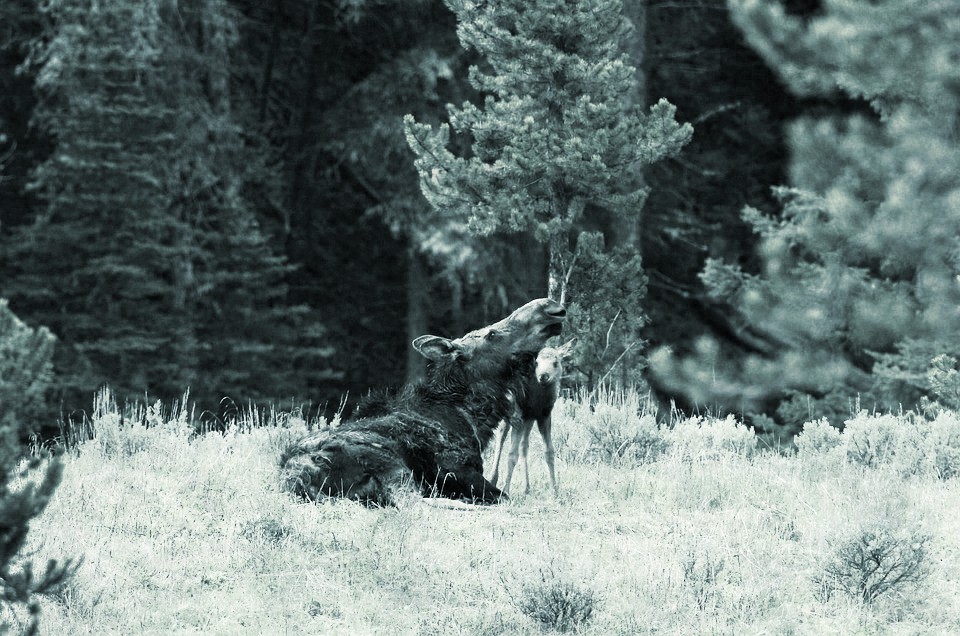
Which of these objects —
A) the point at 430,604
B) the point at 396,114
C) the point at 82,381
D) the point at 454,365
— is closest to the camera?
the point at 430,604

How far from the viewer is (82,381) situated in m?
18.0

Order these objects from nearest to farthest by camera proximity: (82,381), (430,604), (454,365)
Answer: (430,604), (454,365), (82,381)

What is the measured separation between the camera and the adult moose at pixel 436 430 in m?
7.75

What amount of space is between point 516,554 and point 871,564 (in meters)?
1.85

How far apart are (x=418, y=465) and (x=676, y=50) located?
17.1 meters

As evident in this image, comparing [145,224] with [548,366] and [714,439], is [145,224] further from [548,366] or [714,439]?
[548,366]

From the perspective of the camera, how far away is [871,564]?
6.51 meters

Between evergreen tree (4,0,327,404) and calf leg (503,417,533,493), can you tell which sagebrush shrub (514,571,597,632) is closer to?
calf leg (503,417,533,493)

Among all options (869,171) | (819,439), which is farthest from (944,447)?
(869,171)

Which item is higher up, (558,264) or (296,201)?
(296,201)

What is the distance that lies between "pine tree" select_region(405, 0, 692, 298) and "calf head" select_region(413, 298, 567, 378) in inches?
136

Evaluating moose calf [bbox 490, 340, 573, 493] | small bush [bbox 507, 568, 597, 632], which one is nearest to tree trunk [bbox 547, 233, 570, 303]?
moose calf [bbox 490, 340, 573, 493]

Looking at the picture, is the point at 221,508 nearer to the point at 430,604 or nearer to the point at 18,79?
the point at 430,604

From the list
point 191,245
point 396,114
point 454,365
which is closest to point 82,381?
point 191,245
